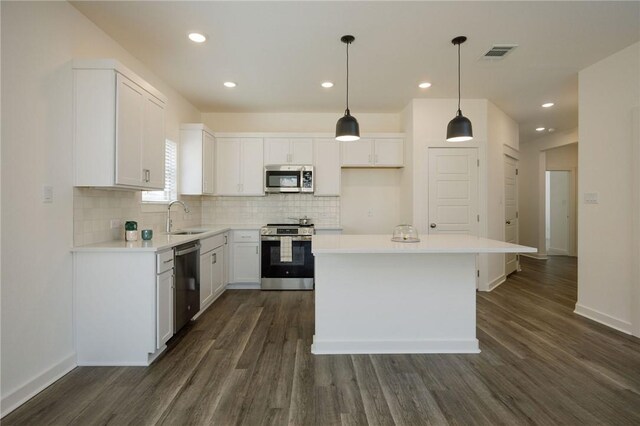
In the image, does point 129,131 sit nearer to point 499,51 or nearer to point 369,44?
point 369,44

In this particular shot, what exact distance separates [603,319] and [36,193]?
5.18 meters

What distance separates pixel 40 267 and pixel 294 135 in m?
3.46

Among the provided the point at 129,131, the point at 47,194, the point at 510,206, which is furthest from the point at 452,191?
the point at 47,194

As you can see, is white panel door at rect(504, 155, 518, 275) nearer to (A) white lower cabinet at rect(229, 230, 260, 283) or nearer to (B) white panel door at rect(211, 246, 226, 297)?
(A) white lower cabinet at rect(229, 230, 260, 283)

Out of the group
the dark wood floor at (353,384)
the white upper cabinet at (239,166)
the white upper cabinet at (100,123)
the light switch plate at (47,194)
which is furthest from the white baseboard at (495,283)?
the light switch plate at (47,194)

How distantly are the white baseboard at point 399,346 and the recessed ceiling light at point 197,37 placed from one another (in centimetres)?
286

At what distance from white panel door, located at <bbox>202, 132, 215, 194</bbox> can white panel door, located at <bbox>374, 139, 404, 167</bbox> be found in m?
2.53

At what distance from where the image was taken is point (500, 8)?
233cm

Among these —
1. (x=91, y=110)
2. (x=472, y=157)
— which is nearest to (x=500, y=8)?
(x=472, y=157)

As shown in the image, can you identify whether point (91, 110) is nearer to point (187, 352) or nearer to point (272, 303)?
point (187, 352)

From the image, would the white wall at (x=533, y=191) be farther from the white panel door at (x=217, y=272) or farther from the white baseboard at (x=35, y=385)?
the white baseboard at (x=35, y=385)

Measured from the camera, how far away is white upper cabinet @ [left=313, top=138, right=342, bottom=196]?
475 cm

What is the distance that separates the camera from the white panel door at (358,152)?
4746 mm

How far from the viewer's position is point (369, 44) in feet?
9.36
